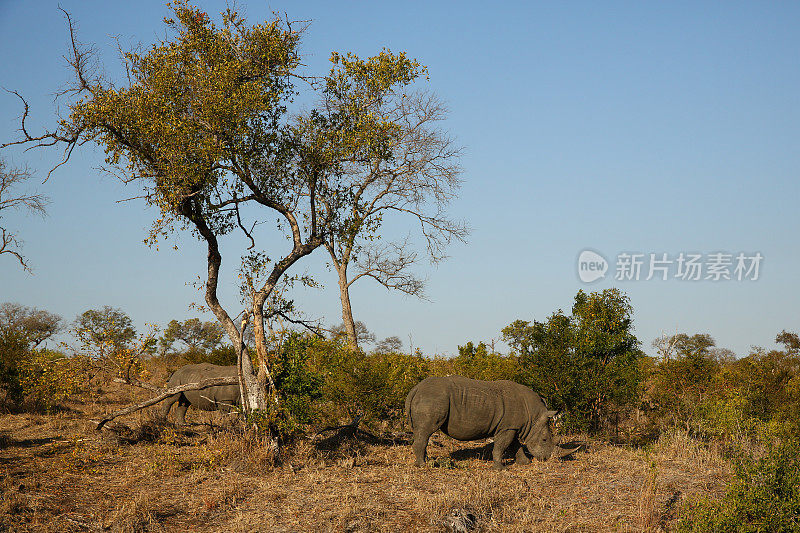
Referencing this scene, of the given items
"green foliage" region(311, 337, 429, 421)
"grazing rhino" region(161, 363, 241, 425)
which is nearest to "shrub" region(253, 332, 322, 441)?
"green foliage" region(311, 337, 429, 421)

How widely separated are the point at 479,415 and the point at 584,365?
3.73 meters

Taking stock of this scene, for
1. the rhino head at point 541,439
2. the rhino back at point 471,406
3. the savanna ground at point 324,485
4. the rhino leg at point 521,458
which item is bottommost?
the savanna ground at point 324,485

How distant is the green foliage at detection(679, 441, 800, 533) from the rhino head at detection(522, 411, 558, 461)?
15.7ft

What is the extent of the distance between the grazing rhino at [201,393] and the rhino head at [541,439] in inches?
320

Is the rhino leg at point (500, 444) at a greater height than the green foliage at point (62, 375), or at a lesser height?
lesser

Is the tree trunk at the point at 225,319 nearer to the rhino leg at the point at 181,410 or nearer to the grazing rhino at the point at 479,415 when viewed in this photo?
the grazing rhino at the point at 479,415

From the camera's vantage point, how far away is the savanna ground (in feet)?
28.9

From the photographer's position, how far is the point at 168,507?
31.4ft

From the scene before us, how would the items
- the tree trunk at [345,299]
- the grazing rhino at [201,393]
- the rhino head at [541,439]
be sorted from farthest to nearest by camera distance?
1. the tree trunk at [345,299]
2. the grazing rhino at [201,393]
3. the rhino head at [541,439]

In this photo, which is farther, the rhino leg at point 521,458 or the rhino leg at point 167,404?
the rhino leg at point 167,404

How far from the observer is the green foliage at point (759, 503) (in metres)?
7.71

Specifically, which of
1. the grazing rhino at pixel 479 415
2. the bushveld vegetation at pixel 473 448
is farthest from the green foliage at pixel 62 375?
the grazing rhino at pixel 479 415

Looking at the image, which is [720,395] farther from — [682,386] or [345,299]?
[345,299]

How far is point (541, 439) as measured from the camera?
43.1 feet
